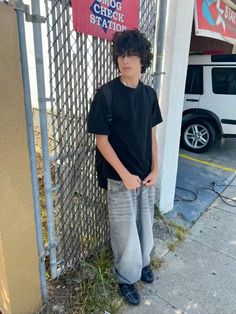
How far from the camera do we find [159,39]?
261 cm

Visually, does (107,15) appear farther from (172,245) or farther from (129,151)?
(172,245)

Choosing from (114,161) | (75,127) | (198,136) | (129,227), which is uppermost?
(75,127)

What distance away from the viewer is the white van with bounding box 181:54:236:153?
523cm

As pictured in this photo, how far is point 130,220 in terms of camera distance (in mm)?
1989

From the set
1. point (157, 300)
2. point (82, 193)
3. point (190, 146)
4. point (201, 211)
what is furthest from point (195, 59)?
point (157, 300)

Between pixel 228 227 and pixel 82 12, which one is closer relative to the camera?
pixel 82 12

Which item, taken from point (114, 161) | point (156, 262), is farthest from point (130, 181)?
point (156, 262)

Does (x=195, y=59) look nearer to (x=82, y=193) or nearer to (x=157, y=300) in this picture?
(x=82, y=193)

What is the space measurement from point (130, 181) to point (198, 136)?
4260 millimetres

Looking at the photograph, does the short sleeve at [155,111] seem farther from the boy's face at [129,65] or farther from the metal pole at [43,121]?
the metal pole at [43,121]

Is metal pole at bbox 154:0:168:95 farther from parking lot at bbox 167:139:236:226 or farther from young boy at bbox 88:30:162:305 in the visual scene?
parking lot at bbox 167:139:236:226

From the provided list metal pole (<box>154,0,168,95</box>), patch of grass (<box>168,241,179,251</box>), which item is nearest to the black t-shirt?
metal pole (<box>154,0,168,95</box>)

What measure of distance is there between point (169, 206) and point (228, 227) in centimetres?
72

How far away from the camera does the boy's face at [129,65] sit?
5.58 feet
